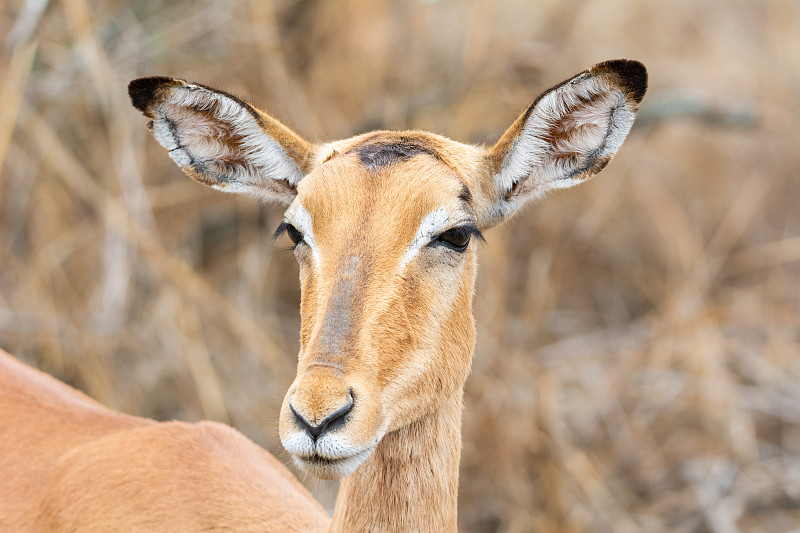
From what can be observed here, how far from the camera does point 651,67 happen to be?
31.8 feet

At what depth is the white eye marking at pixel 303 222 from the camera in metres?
2.64

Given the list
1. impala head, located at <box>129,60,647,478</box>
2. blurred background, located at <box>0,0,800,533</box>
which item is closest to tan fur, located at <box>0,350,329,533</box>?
Result: impala head, located at <box>129,60,647,478</box>

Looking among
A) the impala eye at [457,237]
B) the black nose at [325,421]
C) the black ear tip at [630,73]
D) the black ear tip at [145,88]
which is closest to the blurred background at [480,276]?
the black ear tip at [145,88]

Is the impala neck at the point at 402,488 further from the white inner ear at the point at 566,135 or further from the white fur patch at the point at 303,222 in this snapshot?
the white inner ear at the point at 566,135

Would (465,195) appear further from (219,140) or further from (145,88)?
(145,88)

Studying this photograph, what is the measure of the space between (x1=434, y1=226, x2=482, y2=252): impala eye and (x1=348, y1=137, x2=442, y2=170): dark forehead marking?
0.96 feet

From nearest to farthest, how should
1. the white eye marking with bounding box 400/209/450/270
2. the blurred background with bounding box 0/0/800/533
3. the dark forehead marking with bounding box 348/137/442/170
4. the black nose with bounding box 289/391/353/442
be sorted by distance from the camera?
the black nose with bounding box 289/391/353/442 < the white eye marking with bounding box 400/209/450/270 < the dark forehead marking with bounding box 348/137/442/170 < the blurred background with bounding box 0/0/800/533

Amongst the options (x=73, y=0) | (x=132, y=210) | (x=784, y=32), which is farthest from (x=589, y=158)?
(x=784, y=32)

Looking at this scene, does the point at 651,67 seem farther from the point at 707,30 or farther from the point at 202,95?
the point at 202,95

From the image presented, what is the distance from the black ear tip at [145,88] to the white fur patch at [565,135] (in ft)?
4.04

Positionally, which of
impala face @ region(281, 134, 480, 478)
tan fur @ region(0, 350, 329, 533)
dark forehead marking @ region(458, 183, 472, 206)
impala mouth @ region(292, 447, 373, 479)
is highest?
dark forehead marking @ region(458, 183, 472, 206)

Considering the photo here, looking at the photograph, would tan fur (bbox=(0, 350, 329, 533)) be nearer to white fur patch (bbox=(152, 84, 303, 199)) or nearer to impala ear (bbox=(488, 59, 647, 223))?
white fur patch (bbox=(152, 84, 303, 199))

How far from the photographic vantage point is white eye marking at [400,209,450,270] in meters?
2.56

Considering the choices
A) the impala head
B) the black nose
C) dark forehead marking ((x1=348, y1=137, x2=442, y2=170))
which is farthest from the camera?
dark forehead marking ((x1=348, y1=137, x2=442, y2=170))
